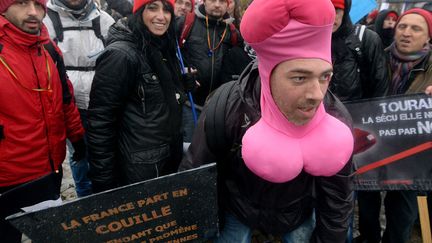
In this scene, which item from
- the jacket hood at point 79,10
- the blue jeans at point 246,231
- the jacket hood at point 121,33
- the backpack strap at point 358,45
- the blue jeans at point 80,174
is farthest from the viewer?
the blue jeans at point 80,174

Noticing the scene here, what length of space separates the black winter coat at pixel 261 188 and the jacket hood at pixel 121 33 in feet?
2.81

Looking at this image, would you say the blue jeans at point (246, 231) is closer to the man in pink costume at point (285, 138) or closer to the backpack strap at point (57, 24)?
the man in pink costume at point (285, 138)

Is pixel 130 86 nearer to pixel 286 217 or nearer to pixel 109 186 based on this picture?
pixel 109 186

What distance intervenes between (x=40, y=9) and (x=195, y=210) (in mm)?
1596

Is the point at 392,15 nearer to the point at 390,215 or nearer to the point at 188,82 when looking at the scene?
the point at 390,215

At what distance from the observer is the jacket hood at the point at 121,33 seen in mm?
2180

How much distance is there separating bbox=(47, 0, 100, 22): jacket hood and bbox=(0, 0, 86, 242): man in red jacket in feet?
2.27

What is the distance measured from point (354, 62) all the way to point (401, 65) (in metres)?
0.35

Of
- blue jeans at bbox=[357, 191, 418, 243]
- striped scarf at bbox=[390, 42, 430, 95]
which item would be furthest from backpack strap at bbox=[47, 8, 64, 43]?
blue jeans at bbox=[357, 191, 418, 243]

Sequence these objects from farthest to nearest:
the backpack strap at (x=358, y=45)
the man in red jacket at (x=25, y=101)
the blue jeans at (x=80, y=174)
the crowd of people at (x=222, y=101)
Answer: the blue jeans at (x=80, y=174)
the backpack strap at (x=358, y=45)
the man in red jacket at (x=25, y=101)
the crowd of people at (x=222, y=101)

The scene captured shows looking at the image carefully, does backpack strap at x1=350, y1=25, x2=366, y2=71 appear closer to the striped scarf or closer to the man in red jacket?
the striped scarf

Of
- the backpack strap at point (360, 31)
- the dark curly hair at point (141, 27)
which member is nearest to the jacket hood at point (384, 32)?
the backpack strap at point (360, 31)

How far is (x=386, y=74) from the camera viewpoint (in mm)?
2803

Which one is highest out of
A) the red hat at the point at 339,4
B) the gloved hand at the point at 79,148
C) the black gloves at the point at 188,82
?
the red hat at the point at 339,4
